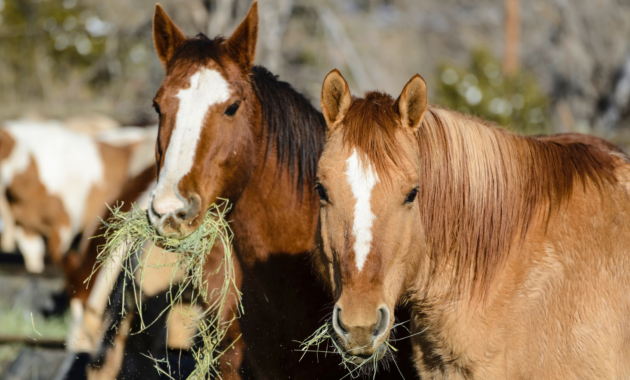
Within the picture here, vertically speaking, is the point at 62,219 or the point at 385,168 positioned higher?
the point at 385,168

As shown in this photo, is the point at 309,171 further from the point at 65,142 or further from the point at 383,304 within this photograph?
the point at 65,142

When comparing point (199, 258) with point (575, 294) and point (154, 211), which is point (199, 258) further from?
point (575, 294)

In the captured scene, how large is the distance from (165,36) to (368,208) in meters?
1.86

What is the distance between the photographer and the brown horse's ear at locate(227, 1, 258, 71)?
10.3 feet

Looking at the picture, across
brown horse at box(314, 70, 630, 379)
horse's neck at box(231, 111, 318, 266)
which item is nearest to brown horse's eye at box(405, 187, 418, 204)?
brown horse at box(314, 70, 630, 379)

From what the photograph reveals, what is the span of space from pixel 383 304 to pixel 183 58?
70.0 inches

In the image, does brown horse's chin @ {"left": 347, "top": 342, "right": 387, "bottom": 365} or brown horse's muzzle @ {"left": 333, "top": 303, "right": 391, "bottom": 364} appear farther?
brown horse's chin @ {"left": 347, "top": 342, "right": 387, "bottom": 365}

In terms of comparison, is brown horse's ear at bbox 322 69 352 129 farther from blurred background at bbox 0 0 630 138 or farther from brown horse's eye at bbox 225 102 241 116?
blurred background at bbox 0 0 630 138

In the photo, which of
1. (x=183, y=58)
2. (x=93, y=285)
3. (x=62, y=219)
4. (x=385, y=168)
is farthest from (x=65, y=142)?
(x=385, y=168)

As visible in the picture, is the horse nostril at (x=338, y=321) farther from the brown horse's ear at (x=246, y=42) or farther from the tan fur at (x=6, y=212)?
the tan fur at (x=6, y=212)

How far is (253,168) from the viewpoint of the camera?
3166mm

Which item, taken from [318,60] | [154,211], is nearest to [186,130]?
[154,211]

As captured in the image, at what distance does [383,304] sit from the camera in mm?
2074

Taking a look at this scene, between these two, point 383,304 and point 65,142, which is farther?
point 65,142
